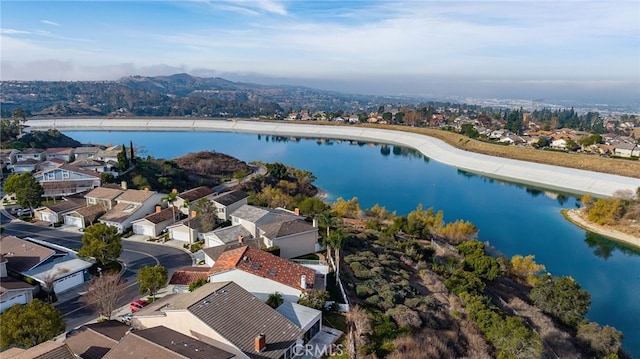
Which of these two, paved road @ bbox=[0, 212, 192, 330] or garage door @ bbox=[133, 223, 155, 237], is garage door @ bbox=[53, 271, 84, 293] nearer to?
paved road @ bbox=[0, 212, 192, 330]

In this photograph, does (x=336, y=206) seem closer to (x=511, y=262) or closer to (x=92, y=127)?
(x=511, y=262)

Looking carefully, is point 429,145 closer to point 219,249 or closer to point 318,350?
point 219,249

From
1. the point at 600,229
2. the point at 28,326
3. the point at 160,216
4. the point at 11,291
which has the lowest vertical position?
the point at 600,229

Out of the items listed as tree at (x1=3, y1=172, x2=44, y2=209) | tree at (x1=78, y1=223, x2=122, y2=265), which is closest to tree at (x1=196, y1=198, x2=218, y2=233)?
tree at (x1=78, y1=223, x2=122, y2=265)

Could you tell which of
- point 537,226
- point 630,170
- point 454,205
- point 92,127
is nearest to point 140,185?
point 454,205

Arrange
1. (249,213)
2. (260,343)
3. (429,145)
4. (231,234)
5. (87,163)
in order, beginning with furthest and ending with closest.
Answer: (429,145) → (87,163) → (249,213) → (231,234) → (260,343)

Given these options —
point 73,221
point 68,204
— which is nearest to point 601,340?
point 73,221
